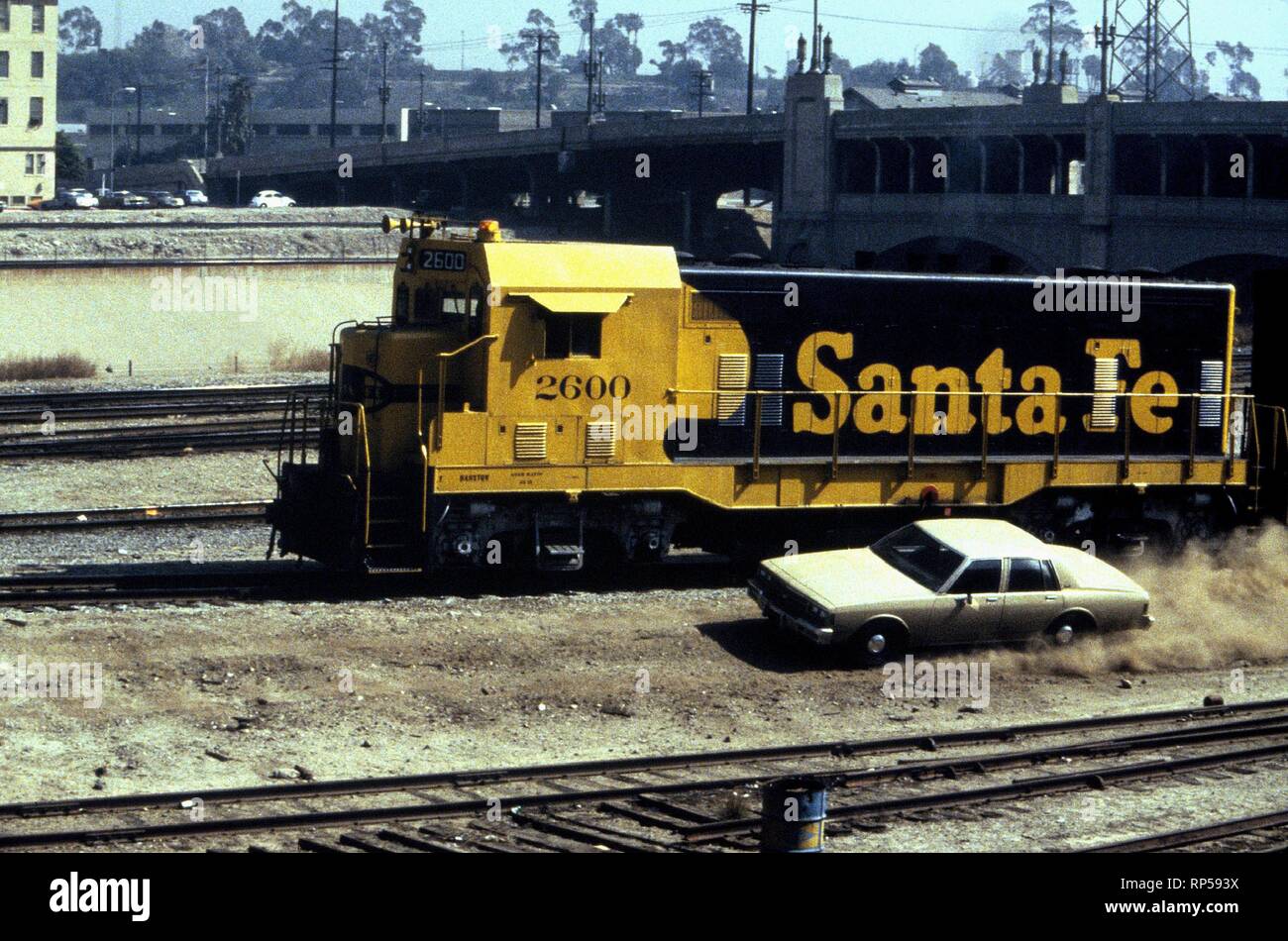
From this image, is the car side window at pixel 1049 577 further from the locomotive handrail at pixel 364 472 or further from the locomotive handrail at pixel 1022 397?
the locomotive handrail at pixel 364 472

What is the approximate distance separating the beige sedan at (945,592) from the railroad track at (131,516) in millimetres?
8389

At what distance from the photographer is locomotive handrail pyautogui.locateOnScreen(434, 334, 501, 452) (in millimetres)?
17422

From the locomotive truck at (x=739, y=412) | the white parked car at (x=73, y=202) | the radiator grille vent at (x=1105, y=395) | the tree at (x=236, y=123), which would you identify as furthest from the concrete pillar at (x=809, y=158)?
the tree at (x=236, y=123)

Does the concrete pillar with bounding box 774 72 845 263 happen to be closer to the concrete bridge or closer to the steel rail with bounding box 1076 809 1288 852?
the concrete bridge

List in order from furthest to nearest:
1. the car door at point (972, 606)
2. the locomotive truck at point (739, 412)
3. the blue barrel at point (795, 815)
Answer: the locomotive truck at point (739, 412) < the car door at point (972, 606) < the blue barrel at point (795, 815)

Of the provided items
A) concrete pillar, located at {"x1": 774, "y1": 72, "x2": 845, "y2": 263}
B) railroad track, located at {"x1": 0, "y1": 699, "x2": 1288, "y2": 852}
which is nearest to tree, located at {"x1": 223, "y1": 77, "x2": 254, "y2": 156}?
concrete pillar, located at {"x1": 774, "y1": 72, "x2": 845, "y2": 263}

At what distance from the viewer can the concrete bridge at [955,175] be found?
2058 inches

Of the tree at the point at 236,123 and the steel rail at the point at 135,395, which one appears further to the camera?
the tree at the point at 236,123

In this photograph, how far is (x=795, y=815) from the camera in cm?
1032

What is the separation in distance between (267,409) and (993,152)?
40256 millimetres

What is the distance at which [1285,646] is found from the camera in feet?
60.4
